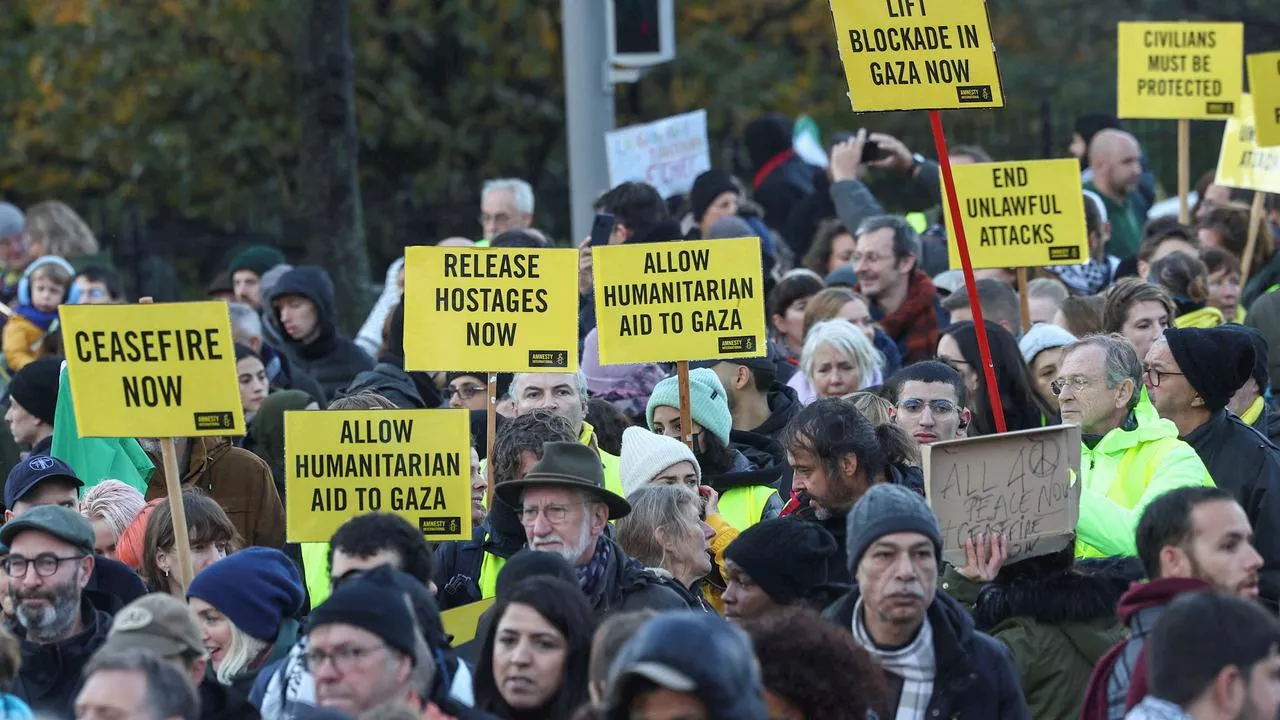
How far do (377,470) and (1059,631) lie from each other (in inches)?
95.0

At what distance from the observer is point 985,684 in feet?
18.9

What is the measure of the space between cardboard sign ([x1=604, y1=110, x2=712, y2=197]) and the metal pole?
11 cm

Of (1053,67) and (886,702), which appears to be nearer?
(886,702)

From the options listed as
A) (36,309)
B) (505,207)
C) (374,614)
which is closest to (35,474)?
(374,614)

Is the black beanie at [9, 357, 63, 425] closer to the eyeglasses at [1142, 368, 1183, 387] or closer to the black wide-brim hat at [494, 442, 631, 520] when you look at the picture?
the black wide-brim hat at [494, 442, 631, 520]

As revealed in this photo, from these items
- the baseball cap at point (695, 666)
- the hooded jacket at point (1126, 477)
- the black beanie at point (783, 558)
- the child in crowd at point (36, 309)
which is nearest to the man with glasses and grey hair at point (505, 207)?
the child in crowd at point (36, 309)

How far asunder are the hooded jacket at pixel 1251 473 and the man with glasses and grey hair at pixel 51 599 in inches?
141

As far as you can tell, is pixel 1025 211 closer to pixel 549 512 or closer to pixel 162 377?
pixel 549 512

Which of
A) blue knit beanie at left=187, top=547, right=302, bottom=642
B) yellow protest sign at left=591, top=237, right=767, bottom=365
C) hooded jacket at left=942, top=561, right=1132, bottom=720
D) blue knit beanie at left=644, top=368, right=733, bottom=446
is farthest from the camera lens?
yellow protest sign at left=591, top=237, right=767, bottom=365

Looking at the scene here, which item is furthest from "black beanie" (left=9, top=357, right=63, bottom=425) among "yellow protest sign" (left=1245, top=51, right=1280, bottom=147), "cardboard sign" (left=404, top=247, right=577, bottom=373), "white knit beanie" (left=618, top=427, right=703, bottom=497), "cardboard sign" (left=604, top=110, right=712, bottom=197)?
"yellow protest sign" (left=1245, top=51, right=1280, bottom=147)

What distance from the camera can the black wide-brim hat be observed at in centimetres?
687

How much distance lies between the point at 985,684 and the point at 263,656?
2205 millimetres

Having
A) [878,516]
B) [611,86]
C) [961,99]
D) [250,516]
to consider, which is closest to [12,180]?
[611,86]

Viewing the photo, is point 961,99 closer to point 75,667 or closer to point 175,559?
point 175,559
